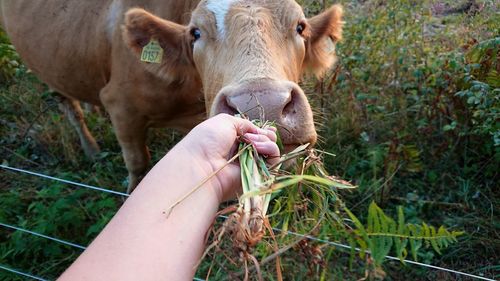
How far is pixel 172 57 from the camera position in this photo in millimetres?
3615

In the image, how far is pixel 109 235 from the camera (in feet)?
4.15

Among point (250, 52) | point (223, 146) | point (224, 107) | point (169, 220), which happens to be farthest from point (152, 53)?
point (169, 220)

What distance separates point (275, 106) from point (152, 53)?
1.65 metres

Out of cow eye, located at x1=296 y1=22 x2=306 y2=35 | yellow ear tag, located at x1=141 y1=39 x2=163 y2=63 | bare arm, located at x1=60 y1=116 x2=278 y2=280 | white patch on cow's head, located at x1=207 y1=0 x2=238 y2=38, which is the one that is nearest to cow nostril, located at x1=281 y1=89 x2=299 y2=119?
bare arm, located at x1=60 y1=116 x2=278 y2=280

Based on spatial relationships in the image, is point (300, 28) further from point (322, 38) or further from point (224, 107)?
point (224, 107)

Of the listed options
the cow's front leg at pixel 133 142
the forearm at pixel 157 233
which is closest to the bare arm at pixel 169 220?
the forearm at pixel 157 233

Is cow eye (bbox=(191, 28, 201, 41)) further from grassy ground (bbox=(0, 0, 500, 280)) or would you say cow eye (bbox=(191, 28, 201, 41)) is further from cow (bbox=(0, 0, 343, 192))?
grassy ground (bbox=(0, 0, 500, 280))

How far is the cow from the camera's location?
2.29 m

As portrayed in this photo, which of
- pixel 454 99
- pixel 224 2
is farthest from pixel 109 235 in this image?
pixel 454 99

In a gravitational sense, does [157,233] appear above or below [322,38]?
above

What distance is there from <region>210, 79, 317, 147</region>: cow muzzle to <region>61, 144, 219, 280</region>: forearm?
63 cm

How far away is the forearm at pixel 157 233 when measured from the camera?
1192 millimetres

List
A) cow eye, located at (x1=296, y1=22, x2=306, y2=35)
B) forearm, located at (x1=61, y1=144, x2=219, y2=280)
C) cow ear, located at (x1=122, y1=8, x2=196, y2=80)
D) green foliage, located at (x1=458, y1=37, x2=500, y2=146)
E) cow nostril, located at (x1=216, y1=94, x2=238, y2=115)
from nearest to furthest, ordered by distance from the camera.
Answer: forearm, located at (x1=61, y1=144, x2=219, y2=280) → cow nostril, located at (x1=216, y1=94, x2=238, y2=115) → cow eye, located at (x1=296, y1=22, x2=306, y2=35) → green foliage, located at (x1=458, y1=37, x2=500, y2=146) → cow ear, located at (x1=122, y1=8, x2=196, y2=80)

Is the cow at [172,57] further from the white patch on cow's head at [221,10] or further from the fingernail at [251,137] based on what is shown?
the fingernail at [251,137]
